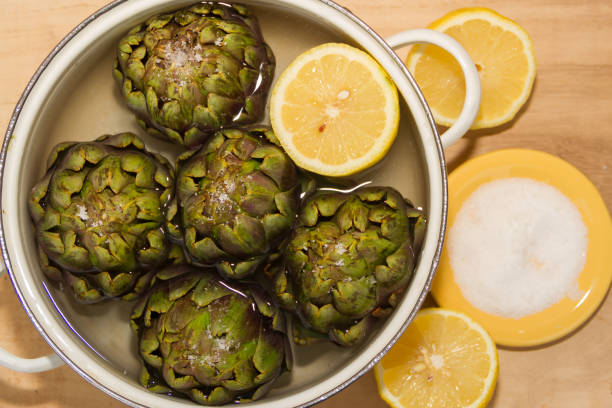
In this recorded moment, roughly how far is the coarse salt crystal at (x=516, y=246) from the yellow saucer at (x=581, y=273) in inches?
0.6

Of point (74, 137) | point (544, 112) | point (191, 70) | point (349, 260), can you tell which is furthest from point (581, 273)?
point (74, 137)

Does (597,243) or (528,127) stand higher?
(528,127)

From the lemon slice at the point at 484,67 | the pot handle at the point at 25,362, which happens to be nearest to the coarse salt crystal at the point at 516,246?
the lemon slice at the point at 484,67

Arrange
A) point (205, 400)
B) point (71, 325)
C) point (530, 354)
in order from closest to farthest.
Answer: point (205, 400), point (71, 325), point (530, 354)

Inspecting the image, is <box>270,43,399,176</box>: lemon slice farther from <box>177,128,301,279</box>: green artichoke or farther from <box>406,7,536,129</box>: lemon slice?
<box>406,7,536,129</box>: lemon slice

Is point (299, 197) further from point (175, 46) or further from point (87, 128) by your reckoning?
point (87, 128)

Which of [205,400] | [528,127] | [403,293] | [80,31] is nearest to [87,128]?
[80,31]

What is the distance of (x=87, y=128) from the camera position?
1.25 meters

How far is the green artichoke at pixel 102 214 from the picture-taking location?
1054mm

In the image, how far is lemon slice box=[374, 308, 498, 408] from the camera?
1261 millimetres

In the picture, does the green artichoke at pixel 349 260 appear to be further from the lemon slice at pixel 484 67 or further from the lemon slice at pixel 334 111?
the lemon slice at pixel 484 67

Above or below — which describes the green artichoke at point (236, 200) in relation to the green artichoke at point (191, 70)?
below

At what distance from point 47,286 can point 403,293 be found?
0.65m

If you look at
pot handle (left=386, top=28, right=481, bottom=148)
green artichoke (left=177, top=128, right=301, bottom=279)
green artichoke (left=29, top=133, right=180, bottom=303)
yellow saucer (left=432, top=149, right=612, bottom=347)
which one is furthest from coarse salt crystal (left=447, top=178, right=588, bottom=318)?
Answer: green artichoke (left=29, top=133, right=180, bottom=303)
